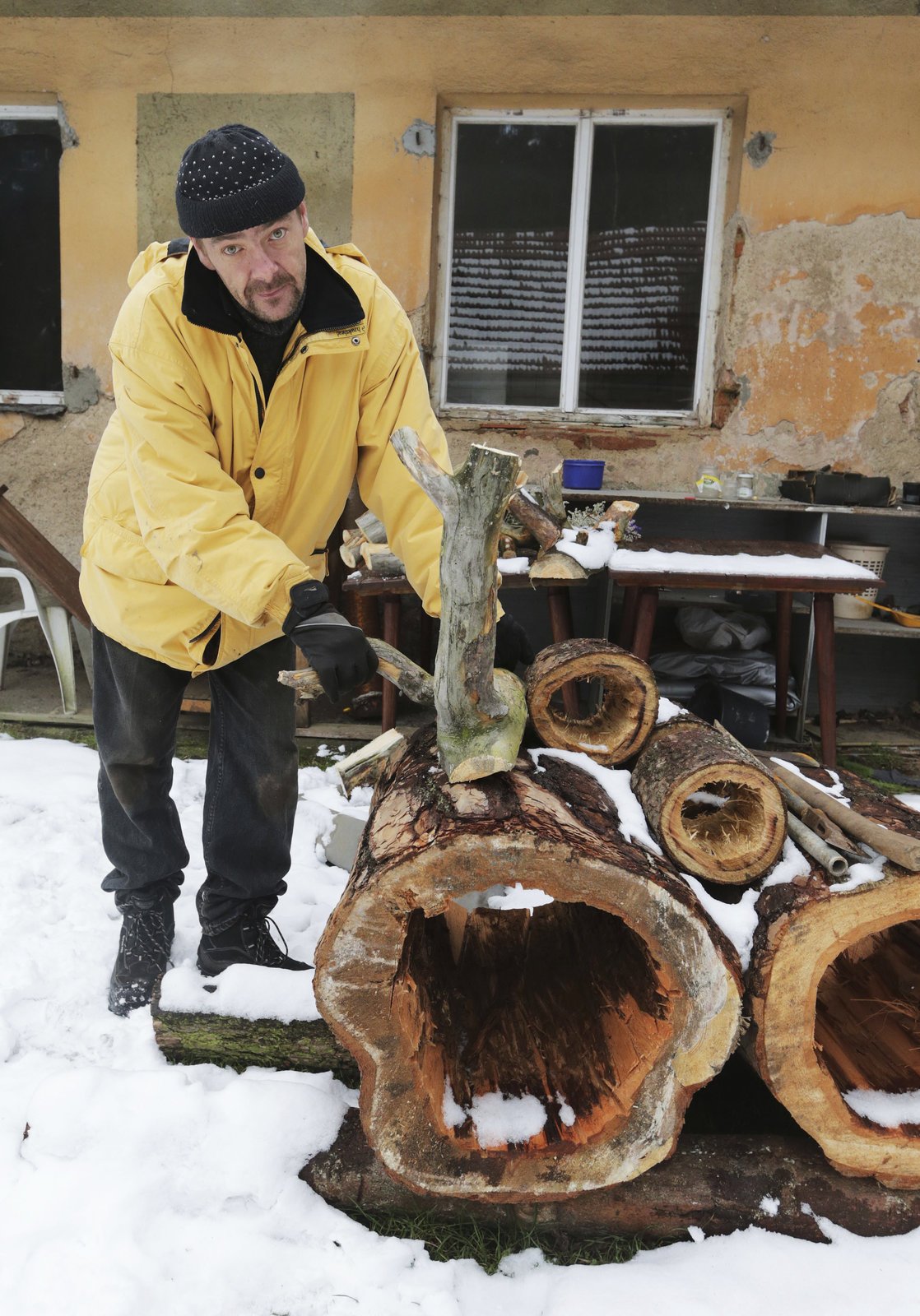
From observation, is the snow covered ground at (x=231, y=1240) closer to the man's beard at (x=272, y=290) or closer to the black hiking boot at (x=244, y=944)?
the black hiking boot at (x=244, y=944)

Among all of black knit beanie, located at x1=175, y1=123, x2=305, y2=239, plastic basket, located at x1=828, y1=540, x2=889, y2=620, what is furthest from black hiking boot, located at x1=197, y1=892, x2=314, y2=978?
plastic basket, located at x1=828, y1=540, x2=889, y2=620

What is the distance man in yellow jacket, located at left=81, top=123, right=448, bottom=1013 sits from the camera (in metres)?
1.81

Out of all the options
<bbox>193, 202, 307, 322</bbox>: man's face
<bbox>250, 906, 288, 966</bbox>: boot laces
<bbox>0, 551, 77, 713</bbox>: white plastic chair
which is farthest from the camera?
<bbox>0, 551, 77, 713</bbox>: white plastic chair

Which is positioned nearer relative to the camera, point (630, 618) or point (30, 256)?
point (630, 618)

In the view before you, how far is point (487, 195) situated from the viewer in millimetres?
5289

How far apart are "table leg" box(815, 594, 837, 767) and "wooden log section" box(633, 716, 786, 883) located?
2.53 meters

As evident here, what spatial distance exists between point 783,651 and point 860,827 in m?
3.10

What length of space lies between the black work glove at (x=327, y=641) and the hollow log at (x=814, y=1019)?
890 mm

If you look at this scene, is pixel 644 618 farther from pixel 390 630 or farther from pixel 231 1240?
pixel 231 1240

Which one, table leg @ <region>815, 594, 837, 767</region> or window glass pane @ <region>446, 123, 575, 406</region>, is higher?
window glass pane @ <region>446, 123, 575, 406</region>

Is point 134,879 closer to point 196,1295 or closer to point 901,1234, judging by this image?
point 196,1295

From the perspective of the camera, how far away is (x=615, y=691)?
204 cm

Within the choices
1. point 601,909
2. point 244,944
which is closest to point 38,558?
point 244,944

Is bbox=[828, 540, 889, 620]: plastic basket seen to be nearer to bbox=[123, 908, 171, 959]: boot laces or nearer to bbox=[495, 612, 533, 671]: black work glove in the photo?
bbox=[495, 612, 533, 671]: black work glove
